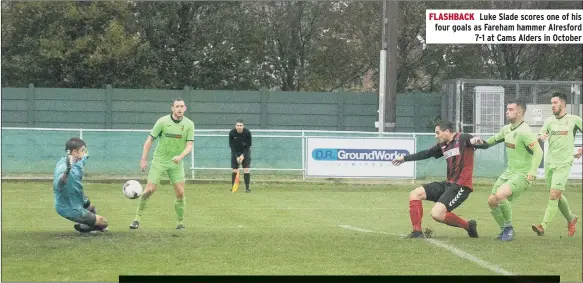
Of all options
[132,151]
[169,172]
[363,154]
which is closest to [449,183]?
[169,172]

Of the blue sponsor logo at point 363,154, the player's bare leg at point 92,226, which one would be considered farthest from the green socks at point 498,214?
the blue sponsor logo at point 363,154

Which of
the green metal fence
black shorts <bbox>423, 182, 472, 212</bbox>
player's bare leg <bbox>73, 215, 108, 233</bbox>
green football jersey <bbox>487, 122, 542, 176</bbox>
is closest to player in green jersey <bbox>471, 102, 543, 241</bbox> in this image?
green football jersey <bbox>487, 122, 542, 176</bbox>

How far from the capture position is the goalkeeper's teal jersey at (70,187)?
42.0 ft

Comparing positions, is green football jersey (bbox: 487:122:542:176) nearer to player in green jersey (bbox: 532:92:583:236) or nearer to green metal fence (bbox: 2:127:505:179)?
player in green jersey (bbox: 532:92:583:236)

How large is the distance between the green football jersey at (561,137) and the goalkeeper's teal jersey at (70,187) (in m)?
6.65

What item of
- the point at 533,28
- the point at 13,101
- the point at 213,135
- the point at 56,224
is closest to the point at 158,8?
the point at 13,101

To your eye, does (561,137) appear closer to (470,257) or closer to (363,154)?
(470,257)

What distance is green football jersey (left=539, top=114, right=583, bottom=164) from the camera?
1488 cm

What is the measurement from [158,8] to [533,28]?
78.2 ft

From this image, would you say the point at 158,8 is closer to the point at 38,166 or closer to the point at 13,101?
the point at 13,101

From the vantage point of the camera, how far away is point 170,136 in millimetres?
15523

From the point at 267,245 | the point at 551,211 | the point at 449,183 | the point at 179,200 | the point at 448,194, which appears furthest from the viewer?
the point at 179,200

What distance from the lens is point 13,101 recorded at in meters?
35.7

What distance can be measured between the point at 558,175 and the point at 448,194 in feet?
7.15
